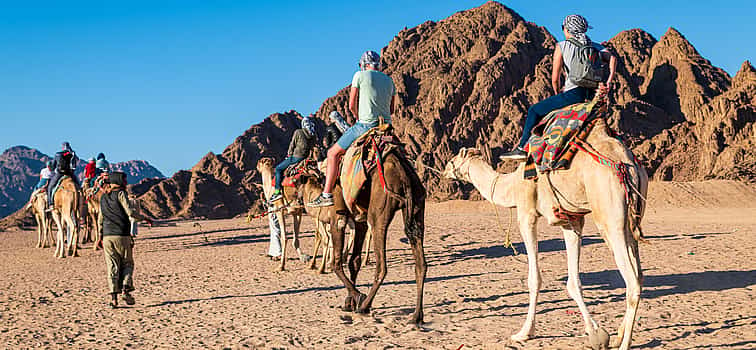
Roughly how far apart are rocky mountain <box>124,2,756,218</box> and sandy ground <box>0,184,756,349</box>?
138 ft

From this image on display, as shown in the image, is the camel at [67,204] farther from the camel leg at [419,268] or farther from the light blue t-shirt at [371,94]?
the camel leg at [419,268]

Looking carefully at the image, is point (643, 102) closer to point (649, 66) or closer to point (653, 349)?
point (649, 66)

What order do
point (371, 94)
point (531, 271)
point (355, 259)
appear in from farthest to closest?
point (355, 259) < point (371, 94) < point (531, 271)

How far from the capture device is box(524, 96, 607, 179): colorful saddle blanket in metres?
6.48

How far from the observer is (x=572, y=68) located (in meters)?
6.88

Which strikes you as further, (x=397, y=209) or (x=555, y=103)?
(x=397, y=209)

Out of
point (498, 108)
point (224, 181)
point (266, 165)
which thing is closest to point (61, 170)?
point (266, 165)

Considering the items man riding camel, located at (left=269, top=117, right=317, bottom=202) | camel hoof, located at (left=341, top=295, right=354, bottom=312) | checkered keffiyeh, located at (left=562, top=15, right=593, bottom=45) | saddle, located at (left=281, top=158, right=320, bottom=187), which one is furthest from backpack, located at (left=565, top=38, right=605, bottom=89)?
man riding camel, located at (left=269, top=117, right=317, bottom=202)

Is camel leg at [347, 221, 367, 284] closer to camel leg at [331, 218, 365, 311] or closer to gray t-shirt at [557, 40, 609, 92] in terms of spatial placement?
camel leg at [331, 218, 365, 311]

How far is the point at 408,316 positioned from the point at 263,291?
144 inches

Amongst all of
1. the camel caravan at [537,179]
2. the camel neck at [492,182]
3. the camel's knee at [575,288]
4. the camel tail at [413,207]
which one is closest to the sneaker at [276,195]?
the camel caravan at [537,179]

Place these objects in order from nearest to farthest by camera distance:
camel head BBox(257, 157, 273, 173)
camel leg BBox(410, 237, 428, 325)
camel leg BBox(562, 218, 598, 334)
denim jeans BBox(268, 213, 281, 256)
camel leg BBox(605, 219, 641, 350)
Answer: camel leg BBox(605, 219, 641, 350)
camel leg BBox(562, 218, 598, 334)
camel leg BBox(410, 237, 428, 325)
denim jeans BBox(268, 213, 281, 256)
camel head BBox(257, 157, 273, 173)

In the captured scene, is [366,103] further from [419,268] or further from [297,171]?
[297,171]

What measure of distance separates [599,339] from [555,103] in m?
2.66
